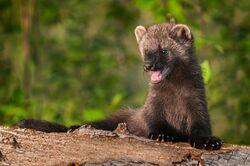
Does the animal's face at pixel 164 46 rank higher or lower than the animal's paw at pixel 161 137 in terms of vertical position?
higher

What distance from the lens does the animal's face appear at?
8.38 metres

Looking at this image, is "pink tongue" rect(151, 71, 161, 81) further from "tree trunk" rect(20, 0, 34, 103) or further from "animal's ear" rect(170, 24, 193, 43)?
"tree trunk" rect(20, 0, 34, 103)

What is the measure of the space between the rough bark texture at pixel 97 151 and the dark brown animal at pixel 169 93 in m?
1.51

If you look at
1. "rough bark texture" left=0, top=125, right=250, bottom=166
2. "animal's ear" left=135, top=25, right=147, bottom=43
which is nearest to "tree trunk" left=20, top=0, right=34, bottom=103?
"animal's ear" left=135, top=25, right=147, bottom=43

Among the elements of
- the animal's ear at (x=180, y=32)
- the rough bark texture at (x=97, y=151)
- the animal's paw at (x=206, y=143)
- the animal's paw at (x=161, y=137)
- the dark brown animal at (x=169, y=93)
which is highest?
the animal's ear at (x=180, y=32)

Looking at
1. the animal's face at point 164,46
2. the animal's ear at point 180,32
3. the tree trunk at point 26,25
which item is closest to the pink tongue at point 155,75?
the animal's face at point 164,46

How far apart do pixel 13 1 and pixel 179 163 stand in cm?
843

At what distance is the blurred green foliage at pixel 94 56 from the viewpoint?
12359mm

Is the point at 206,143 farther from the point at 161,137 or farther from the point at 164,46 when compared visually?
the point at 164,46

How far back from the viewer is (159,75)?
8.38 meters

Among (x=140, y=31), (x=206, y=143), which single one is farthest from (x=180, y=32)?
(x=206, y=143)

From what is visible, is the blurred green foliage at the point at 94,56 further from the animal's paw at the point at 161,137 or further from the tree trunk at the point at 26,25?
the animal's paw at the point at 161,137

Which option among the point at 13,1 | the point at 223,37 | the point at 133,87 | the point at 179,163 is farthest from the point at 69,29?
the point at 179,163

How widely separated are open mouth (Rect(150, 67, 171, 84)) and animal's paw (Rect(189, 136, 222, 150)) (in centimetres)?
147
